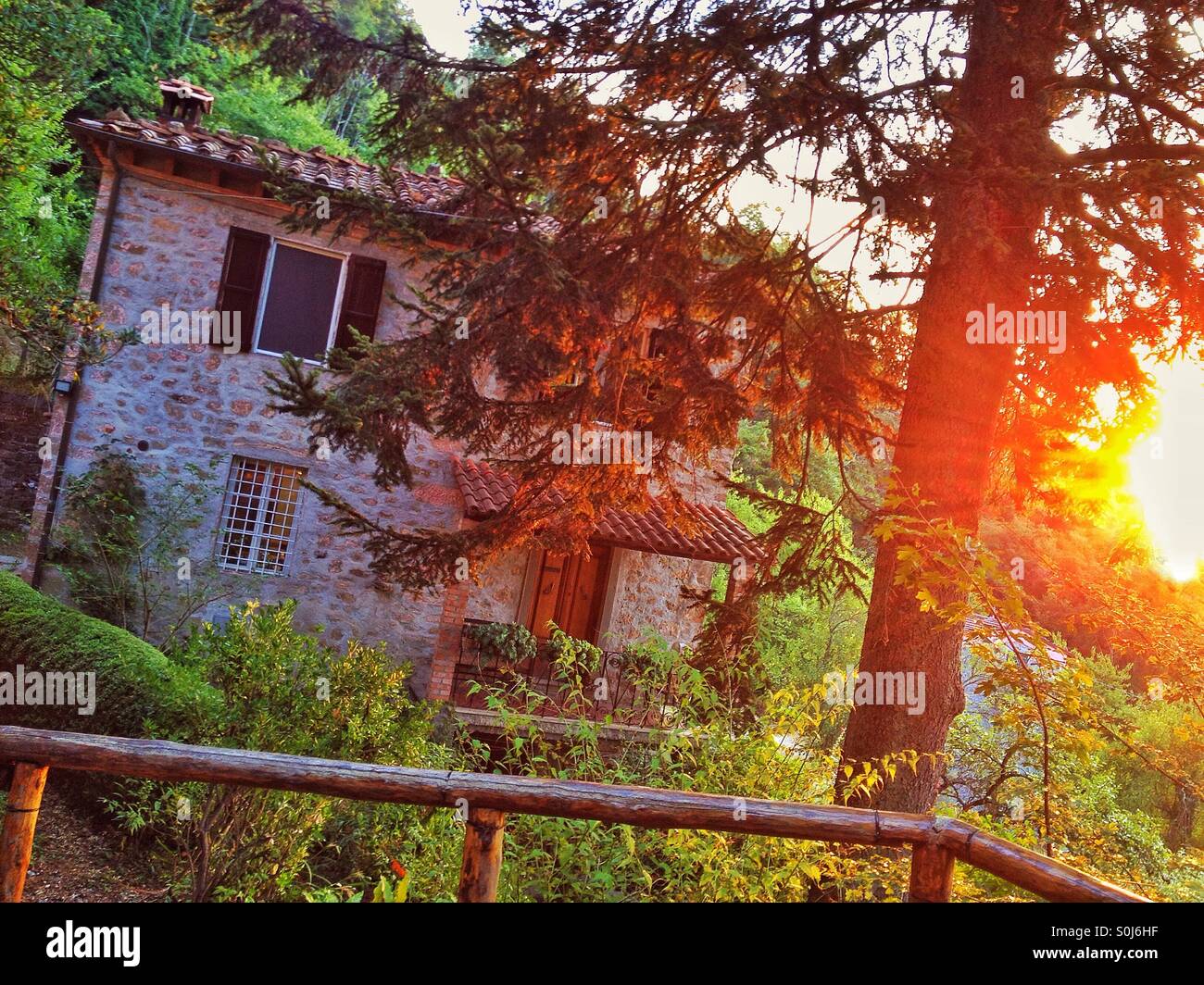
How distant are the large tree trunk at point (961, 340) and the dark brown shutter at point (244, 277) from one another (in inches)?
359

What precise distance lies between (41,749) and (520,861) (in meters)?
2.25

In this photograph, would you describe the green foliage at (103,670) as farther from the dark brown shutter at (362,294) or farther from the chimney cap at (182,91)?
the chimney cap at (182,91)

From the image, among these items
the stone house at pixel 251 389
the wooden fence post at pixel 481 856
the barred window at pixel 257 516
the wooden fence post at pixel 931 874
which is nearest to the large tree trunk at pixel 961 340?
the wooden fence post at pixel 931 874

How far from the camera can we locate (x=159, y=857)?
6688mm

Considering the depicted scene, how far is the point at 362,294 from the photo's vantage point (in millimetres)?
12719

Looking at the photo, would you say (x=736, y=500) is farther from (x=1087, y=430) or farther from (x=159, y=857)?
(x=159, y=857)

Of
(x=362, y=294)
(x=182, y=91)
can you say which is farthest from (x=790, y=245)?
(x=182, y=91)

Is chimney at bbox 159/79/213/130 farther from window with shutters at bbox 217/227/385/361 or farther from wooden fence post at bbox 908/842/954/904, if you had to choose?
wooden fence post at bbox 908/842/954/904

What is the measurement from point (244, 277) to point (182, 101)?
328 centimetres

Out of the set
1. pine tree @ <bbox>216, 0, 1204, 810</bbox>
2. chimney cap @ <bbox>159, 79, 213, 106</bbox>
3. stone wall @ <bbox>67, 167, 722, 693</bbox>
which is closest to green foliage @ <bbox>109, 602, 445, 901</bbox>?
pine tree @ <bbox>216, 0, 1204, 810</bbox>

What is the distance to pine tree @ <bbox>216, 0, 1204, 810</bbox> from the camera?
5891 mm

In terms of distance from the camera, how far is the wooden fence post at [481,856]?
128 inches
